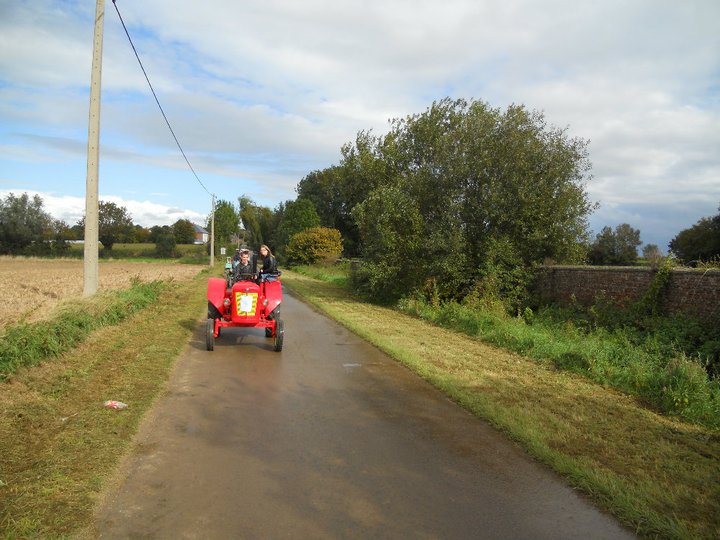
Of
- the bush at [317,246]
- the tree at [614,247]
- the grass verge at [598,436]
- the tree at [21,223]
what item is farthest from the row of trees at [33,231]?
the grass verge at [598,436]

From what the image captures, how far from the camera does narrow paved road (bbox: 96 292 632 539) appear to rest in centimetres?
351

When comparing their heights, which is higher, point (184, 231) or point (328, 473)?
point (184, 231)

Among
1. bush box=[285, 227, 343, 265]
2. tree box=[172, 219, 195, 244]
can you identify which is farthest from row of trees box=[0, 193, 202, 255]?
bush box=[285, 227, 343, 265]

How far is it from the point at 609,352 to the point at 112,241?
8175cm

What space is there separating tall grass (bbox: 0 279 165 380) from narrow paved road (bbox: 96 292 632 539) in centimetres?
201

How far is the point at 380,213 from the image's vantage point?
18.7m

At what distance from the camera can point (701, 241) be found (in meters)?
37.4

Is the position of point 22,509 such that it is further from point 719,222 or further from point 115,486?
point 719,222

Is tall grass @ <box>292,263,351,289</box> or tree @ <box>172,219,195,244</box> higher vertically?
tree @ <box>172,219,195,244</box>

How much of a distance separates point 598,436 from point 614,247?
3934 centimetres

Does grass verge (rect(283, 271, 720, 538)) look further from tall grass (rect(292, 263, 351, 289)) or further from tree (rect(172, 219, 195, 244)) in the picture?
tree (rect(172, 219, 195, 244))

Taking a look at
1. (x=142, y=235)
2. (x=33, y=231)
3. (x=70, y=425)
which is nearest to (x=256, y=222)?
(x=142, y=235)

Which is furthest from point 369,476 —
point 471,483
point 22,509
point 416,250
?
point 416,250

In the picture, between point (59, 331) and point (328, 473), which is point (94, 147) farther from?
point (328, 473)
